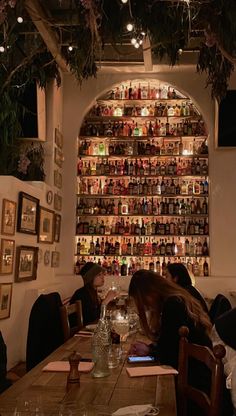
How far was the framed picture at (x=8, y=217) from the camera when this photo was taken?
5018 millimetres

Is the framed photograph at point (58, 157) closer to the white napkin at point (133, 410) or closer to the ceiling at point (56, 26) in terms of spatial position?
the ceiling at point (56, 26)

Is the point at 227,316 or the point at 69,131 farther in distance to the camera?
the point at 69,131

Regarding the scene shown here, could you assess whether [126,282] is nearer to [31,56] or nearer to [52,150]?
[52,150]

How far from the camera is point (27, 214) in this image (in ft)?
18.6

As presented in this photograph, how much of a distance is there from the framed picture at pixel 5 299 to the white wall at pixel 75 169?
1083mm

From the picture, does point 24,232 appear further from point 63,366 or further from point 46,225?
point 63,366

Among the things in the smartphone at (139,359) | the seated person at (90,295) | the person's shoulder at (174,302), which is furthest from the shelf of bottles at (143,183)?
the smartphone at (139,359)

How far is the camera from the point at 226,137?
694 cm

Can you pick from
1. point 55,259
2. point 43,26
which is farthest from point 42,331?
point 43,26

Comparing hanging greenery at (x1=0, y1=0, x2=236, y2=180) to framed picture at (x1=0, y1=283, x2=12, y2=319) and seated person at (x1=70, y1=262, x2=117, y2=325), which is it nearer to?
framed picture at (x1=0, y1=283, x2=12, y2=319)

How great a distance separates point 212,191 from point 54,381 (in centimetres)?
546

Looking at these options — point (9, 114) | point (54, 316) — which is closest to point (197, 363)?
point (54, 316)

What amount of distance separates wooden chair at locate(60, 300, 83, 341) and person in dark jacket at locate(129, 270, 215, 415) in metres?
0.71

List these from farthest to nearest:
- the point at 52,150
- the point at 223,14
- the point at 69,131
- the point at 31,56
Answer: the point at 69,131, the point at 52,150, the point at 31,56, the point at 223,14
